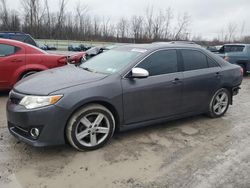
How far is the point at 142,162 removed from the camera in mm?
3436

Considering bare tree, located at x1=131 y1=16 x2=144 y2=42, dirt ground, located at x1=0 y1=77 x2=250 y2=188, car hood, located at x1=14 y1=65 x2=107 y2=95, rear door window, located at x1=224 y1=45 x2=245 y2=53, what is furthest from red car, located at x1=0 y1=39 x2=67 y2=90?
bare tree, located at x1=131 y1=16 x2=144 y2=42

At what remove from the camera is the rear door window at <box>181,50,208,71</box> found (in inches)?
187

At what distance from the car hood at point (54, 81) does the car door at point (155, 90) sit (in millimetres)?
549

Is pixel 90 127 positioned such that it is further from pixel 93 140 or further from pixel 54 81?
pixel 54 81

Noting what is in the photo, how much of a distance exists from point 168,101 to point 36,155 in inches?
90.0

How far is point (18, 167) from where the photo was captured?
3232 mm

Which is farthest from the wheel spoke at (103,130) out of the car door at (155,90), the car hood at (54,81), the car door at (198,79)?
the car door at (198,79)

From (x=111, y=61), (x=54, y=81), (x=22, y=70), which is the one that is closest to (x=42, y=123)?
(x=54, y=81)

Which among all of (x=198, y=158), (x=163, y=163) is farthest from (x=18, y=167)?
(x=198, y=158)

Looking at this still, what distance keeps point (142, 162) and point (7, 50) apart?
470 centimetres

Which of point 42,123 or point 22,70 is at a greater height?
point 22,70

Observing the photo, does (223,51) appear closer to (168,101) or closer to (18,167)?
(168,101)

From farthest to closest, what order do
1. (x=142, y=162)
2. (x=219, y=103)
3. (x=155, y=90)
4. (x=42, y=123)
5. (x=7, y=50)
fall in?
(x=7, y=50), (x=219, y=103), (x=155, y=90), (x=142, y=162), (x=42, y=123)

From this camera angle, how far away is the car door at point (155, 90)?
13.0 feet
